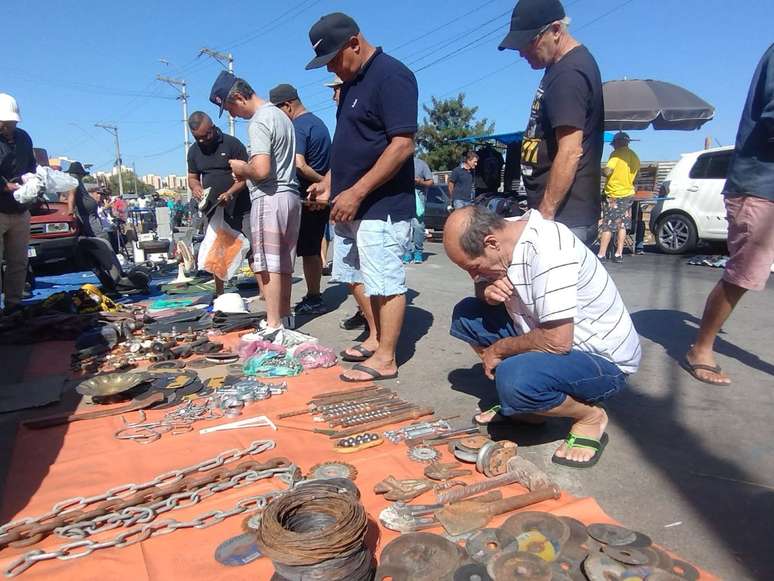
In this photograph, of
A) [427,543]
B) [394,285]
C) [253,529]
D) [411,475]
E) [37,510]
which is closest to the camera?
[427,543]

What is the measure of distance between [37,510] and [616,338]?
8.69 feet

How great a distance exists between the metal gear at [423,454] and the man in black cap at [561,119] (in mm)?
1441

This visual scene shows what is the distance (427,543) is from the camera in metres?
1.85

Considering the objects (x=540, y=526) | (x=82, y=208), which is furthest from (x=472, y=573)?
(x=82, y=208)

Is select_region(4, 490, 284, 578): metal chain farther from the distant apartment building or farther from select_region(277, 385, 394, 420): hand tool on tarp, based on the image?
the distant apartment building

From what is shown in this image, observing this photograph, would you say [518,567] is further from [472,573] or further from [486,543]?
[486,543]

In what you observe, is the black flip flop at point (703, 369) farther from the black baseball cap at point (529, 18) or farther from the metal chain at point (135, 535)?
the metal chain at point (135, 535)

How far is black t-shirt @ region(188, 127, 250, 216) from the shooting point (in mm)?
5852

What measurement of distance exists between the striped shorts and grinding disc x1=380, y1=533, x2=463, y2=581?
2.86 m

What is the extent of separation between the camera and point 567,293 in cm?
227

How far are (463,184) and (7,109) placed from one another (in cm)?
727

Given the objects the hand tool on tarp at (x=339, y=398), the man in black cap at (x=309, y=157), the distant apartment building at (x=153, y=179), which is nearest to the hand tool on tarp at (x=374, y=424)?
the hand tool on tarp at (x=339, y=398)

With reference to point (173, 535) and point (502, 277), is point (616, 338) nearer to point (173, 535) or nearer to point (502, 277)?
point (502, 277)

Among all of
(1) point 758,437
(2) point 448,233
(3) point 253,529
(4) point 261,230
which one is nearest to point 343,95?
(4) point 261,230
